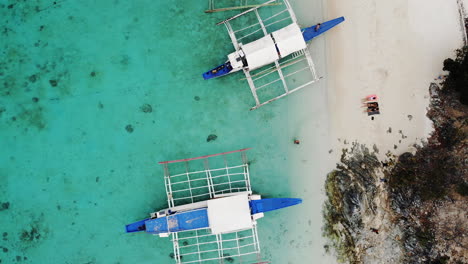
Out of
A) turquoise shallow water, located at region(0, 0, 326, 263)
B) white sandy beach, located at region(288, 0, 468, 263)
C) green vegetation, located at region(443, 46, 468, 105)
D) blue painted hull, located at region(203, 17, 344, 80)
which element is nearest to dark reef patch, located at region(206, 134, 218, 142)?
turquoise shallow water, located at region(0, 0, 326, 263)

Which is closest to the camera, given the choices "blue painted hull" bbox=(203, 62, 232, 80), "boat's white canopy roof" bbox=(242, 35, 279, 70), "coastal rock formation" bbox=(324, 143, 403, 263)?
"boat's white canopy roof" bbox=(242, 35, 279, 70)

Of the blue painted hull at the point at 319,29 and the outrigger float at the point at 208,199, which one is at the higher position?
the blue painted hull at the point at 319,29

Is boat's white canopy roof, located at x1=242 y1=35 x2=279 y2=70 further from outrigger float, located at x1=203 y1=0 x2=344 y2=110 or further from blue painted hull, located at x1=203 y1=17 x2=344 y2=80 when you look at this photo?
blue painted hull, located at x1=203 y1=17 x2=344 y2=80

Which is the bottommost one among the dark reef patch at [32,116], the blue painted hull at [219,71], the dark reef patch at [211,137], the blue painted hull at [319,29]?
the dark reef patch at [211,137]

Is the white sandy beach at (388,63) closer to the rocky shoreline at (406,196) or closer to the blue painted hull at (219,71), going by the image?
the rocky shoreline at (406,196)

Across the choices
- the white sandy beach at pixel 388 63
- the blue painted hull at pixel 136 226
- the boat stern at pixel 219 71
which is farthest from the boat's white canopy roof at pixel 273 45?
the blue painted hull at pixel 136 226

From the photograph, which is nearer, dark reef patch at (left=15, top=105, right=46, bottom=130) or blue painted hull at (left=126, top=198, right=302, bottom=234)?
blue painted hull at (left=126, top=198, right=302, bottom=234)
